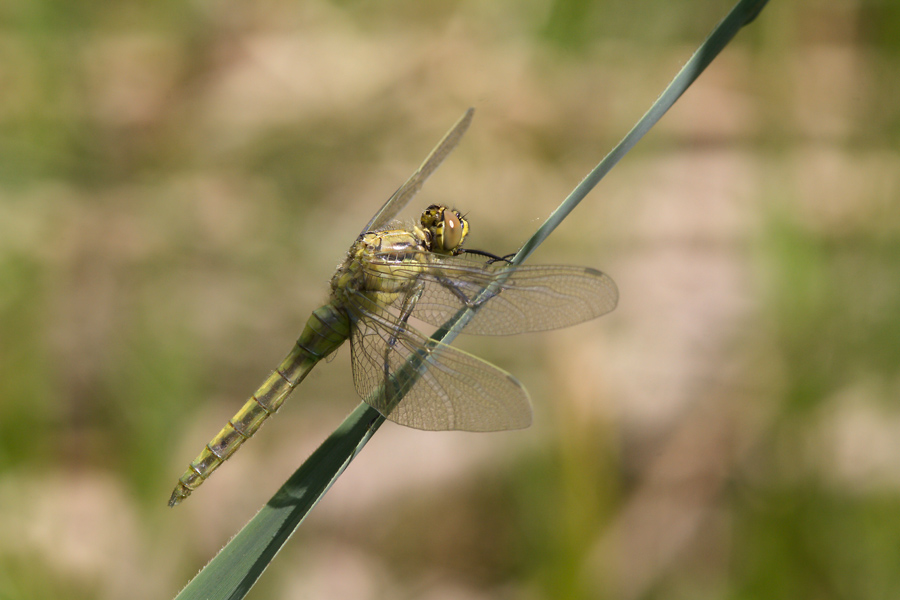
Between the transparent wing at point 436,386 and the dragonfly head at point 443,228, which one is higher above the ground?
the dragonfly head at point 443,228

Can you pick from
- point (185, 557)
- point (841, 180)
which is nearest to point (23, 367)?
point (185, 557)

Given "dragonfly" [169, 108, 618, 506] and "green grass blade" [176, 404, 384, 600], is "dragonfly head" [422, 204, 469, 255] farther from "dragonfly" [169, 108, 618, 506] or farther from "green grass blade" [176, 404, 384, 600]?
"green grass blade" [176, 404, 384, 600]

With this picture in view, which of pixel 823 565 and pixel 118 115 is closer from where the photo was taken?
pixel 823 565

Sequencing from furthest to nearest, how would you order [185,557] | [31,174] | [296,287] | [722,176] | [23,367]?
[722,176]
[296,287]
[31,174]
[23,367]
[185,557]

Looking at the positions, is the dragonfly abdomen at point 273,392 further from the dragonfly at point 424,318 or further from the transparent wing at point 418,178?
the transparent wing at point 418,178

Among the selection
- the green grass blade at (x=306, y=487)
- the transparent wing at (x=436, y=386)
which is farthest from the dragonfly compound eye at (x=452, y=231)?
the green grass blade at (x=306, y=487)

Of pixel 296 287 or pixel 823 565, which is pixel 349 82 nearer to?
pixel 296 287

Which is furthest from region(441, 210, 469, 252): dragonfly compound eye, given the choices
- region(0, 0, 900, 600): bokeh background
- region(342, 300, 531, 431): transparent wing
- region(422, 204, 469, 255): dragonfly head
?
region(0, 0, 900, 600): bokeh background
